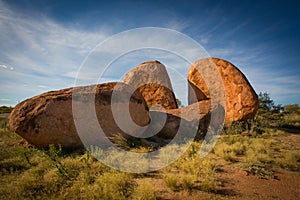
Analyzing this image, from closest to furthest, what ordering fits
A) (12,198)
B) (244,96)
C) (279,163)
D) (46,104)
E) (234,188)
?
1. (12,198)
2. (234,188)
3. (279,163)
4. (46,104)
5. (244,96)

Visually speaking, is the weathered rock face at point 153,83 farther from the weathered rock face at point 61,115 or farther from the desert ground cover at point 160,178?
the desert ground cover at point 160,178

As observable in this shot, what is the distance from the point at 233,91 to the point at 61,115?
832cm

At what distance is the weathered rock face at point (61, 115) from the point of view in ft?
18.8

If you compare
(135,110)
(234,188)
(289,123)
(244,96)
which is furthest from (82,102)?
(289,123)

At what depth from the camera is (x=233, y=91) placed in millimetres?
9352

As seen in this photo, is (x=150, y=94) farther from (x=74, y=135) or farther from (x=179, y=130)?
(x=74, y=135)

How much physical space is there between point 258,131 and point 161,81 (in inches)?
246

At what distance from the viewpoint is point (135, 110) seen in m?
6.94

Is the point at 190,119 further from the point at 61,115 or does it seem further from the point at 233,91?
the point at 61,115

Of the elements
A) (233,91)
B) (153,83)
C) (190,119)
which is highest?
(153,83)

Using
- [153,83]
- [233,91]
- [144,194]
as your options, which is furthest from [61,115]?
[233,91]

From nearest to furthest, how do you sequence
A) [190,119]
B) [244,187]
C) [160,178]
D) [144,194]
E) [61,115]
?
[144,194] < [244,187] < [160,178] < [61,115] < [190,119]

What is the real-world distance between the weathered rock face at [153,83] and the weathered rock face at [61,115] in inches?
180

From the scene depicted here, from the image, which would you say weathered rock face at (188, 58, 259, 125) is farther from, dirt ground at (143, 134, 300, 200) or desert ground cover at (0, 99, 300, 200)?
dirt ground at (143, 134, 300, 200)
